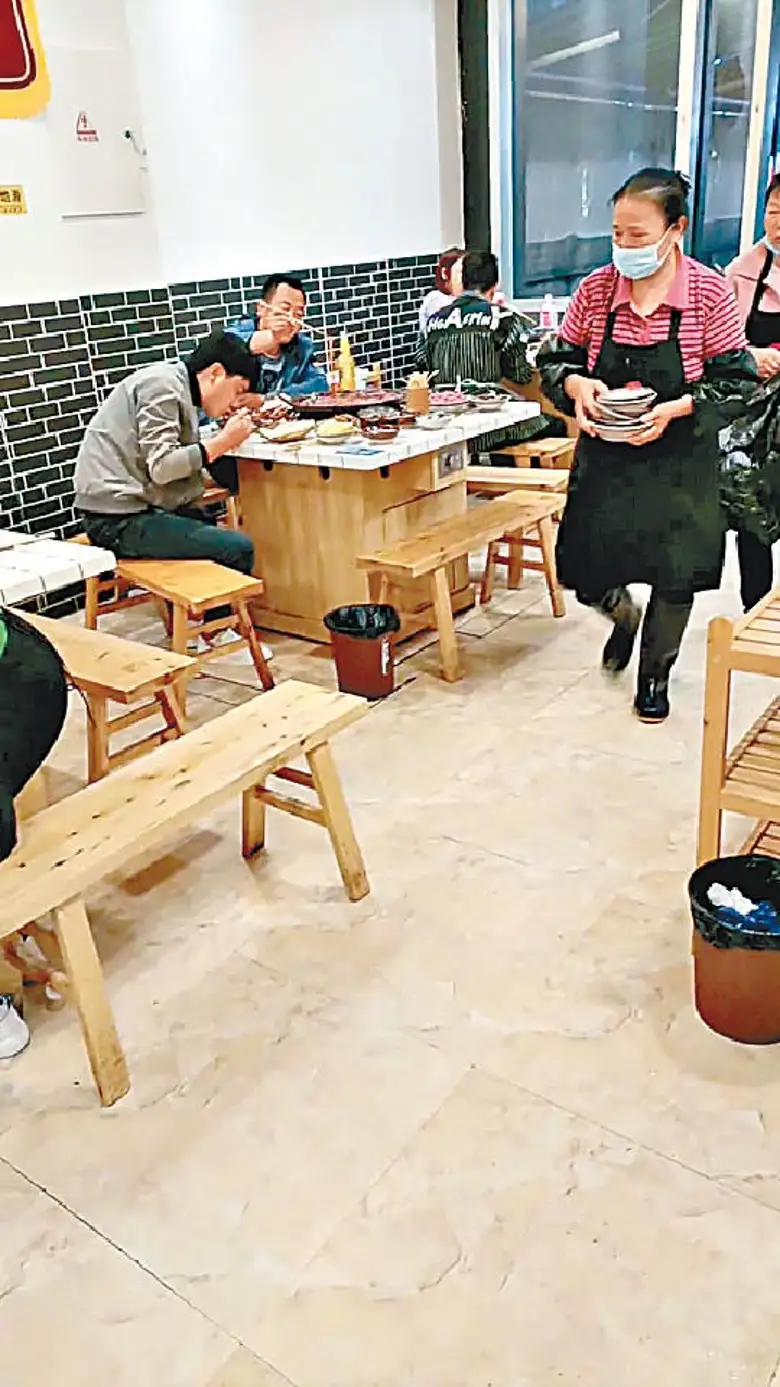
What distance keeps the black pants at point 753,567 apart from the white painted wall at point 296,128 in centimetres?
269

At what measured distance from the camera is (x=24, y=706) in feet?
6.06

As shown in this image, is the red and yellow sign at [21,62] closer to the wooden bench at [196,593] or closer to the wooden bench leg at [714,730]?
the wooden bench at [196,593]

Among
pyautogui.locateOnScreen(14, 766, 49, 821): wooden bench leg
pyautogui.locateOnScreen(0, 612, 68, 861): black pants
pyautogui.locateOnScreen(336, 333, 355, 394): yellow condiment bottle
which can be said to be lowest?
pyautogui.locateOnScreen(14, 766, 49, 821): wooden bench leg

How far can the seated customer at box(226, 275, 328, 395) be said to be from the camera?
425 cm

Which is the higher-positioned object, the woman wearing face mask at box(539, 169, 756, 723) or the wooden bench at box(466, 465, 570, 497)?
the woman wearing face mask at box(539, 169, 756, 723)

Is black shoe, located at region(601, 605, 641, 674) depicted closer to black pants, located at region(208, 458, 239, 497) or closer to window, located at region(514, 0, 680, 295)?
black pants, located at region(208, 458, 239, 497)

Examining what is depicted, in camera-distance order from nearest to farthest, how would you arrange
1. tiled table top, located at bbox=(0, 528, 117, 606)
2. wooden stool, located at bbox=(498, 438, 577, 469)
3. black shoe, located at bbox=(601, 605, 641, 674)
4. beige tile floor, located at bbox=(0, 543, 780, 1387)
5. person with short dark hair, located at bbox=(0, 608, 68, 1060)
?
beige tile floor, located at bbox=(0, 543, 780, 1387)
person with short dark hair, located at bbox=(0, 608, 68, 1060)
tiled table top, located at bbox=(0, 528, 117, 606)
black shoe, located at bbox=(601, 605, 641, 674)
wooden stool, located at bbox=(498, 438, 577, 469)

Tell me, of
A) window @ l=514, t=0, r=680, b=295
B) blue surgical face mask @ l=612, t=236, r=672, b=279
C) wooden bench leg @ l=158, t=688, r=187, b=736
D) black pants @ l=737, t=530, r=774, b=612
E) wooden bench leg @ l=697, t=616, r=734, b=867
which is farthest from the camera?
window @ l=514, t=0, r=680, b=295

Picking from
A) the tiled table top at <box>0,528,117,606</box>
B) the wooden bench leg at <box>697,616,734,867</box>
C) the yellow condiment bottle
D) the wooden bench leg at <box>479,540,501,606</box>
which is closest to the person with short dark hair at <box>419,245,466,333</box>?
the yellow condiment bottle

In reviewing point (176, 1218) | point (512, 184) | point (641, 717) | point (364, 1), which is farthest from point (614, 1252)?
point (512, 184)

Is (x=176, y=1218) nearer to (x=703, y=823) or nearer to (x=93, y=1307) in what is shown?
(x=93, y=1307)

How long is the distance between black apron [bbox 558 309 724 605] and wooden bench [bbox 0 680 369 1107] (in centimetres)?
97

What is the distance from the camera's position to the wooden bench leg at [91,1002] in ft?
6.01

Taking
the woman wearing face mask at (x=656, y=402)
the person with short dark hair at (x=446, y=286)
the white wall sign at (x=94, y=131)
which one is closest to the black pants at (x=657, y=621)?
the woman wearing face mask at (x=656, y=402)
